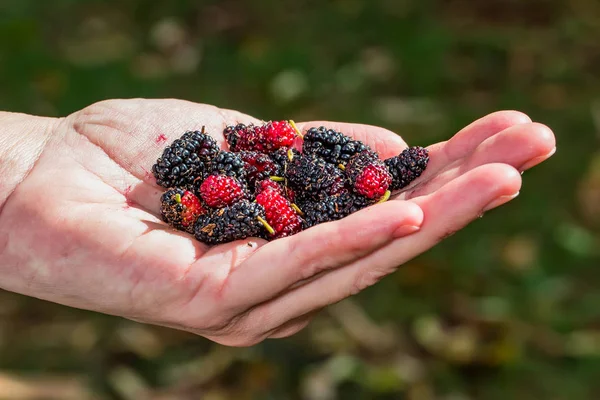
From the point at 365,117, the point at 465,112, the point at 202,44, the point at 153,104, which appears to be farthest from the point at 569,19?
the point at 153,104

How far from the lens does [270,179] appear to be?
2.54 metres

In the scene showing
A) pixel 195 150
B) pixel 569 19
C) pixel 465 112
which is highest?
pixel 195 150

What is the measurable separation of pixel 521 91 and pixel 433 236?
321cm

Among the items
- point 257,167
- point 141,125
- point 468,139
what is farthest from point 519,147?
point 141,125

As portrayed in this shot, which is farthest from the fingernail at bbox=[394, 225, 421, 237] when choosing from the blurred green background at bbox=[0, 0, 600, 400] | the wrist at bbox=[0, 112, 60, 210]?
the blurred green background at bbox=[0, 0, 600, 400]

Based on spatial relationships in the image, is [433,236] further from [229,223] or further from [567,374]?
[567,374]

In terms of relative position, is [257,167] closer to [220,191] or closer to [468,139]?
[220,191]

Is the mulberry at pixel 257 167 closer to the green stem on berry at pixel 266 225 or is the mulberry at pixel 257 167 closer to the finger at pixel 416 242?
the green stem on berry at pixel 266 225

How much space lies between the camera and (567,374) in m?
3.37

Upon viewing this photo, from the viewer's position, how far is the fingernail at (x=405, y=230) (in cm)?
A: 179

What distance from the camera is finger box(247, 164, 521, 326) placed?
5.84 ft

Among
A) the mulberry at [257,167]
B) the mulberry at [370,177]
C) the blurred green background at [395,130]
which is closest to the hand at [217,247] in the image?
the mulberry at [370,177]

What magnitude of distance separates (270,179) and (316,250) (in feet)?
2.45

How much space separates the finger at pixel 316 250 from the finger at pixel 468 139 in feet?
1.71
